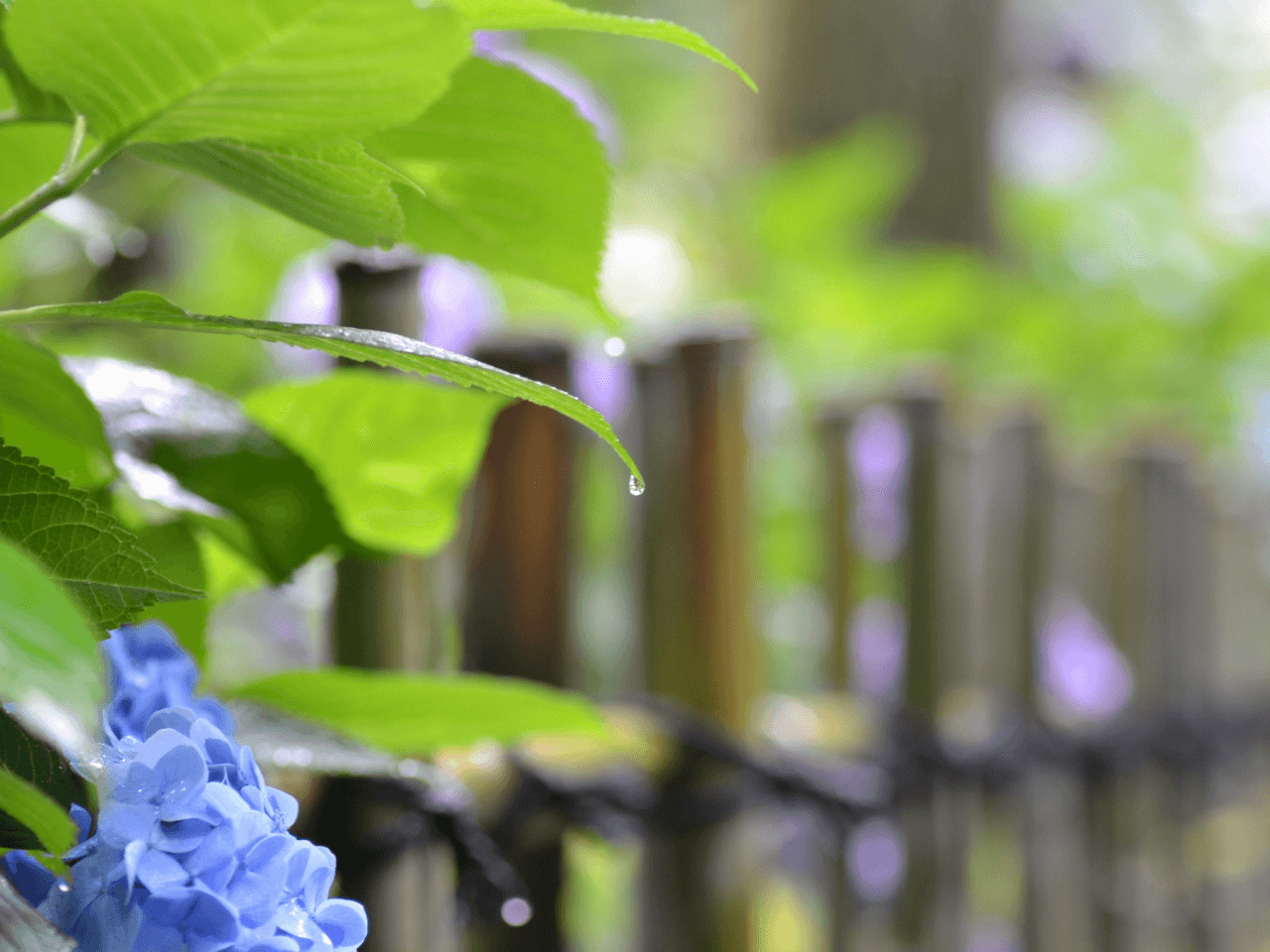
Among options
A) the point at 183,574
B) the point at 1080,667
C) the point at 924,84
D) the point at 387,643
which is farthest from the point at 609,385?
the point at 924,84

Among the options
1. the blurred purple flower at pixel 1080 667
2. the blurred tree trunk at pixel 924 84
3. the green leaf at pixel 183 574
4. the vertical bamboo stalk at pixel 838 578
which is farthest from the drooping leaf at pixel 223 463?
the blurred tree trunk at pixel 924 84

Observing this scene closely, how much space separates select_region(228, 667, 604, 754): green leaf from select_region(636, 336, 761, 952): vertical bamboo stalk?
0.27 meters

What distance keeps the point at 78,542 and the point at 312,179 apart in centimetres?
9

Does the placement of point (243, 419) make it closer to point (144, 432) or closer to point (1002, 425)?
point (144, 432)

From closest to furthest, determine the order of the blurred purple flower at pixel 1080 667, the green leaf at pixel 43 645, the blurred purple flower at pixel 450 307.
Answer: the green leaf at pixel 43 645, the blurred purple flower at pixel 450 307, the blurred purple flower at pixel 1080 667

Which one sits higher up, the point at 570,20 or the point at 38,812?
the point at 570,20

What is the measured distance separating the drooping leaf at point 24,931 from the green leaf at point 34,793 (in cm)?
1

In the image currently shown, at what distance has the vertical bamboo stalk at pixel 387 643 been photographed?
0.42m

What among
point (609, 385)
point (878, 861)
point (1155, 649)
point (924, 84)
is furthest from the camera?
point (924, 84)

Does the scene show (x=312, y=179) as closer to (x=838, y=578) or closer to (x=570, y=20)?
(x=570, y=20)

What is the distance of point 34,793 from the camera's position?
0.18m

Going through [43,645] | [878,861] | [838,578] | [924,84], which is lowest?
[878,861]

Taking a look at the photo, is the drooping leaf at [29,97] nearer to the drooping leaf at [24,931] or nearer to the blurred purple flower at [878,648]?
the drooping leaf at [24,931]

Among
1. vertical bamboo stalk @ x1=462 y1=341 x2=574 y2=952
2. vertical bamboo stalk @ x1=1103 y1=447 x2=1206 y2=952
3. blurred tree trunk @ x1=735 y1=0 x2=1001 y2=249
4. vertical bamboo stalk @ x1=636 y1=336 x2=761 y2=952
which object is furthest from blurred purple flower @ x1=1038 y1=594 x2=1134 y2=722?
blurred tree trunk @ x1=735 y1=0 x2=1001 y2=249
